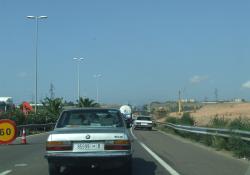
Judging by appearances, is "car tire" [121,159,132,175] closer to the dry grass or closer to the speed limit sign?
the speed limit sign

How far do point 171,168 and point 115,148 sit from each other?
13.2ft

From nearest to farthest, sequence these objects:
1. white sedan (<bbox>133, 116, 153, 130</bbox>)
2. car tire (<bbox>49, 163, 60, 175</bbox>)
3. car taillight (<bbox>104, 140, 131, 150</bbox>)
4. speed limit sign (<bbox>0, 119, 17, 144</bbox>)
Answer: car taillight (<bbox>104, 140, 131, 150</bbox>) → car tire (<bbox>49, 163, 60, 175</bbox>) → speed limit sign (<bbox>0, 119, 17, 144</bbox>) → white sedan (<bbox>133, 116, 153, 130</bbox>)

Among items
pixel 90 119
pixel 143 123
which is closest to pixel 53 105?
pixel 143 123

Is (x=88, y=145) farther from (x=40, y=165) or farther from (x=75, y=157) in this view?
(x=40, y=165)

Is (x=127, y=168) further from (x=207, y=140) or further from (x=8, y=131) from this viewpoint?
(x=207, y=140)

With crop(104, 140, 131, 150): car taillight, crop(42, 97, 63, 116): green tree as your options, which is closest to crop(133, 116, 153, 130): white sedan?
crop(42, 97, 63, 116): green tree

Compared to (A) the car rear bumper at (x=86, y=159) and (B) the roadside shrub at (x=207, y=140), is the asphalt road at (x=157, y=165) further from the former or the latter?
(B) the roadside shrub at (x=207, y=140)

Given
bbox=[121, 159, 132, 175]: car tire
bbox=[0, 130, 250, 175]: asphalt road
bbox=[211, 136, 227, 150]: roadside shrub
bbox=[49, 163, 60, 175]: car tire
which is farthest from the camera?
bbox=[211, 136, 227, 150]: roadside shrub

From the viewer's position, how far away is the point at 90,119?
1436cm

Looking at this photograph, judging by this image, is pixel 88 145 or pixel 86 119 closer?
pixel 88 145

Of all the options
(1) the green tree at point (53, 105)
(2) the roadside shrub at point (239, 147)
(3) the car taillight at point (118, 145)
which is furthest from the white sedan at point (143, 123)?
(3) the car taillight at point (118, 145)

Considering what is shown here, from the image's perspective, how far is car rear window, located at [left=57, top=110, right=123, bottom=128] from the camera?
14.2 meters

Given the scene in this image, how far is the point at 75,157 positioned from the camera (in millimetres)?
12789

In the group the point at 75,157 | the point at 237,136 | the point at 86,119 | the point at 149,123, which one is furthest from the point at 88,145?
the point at 149,123
